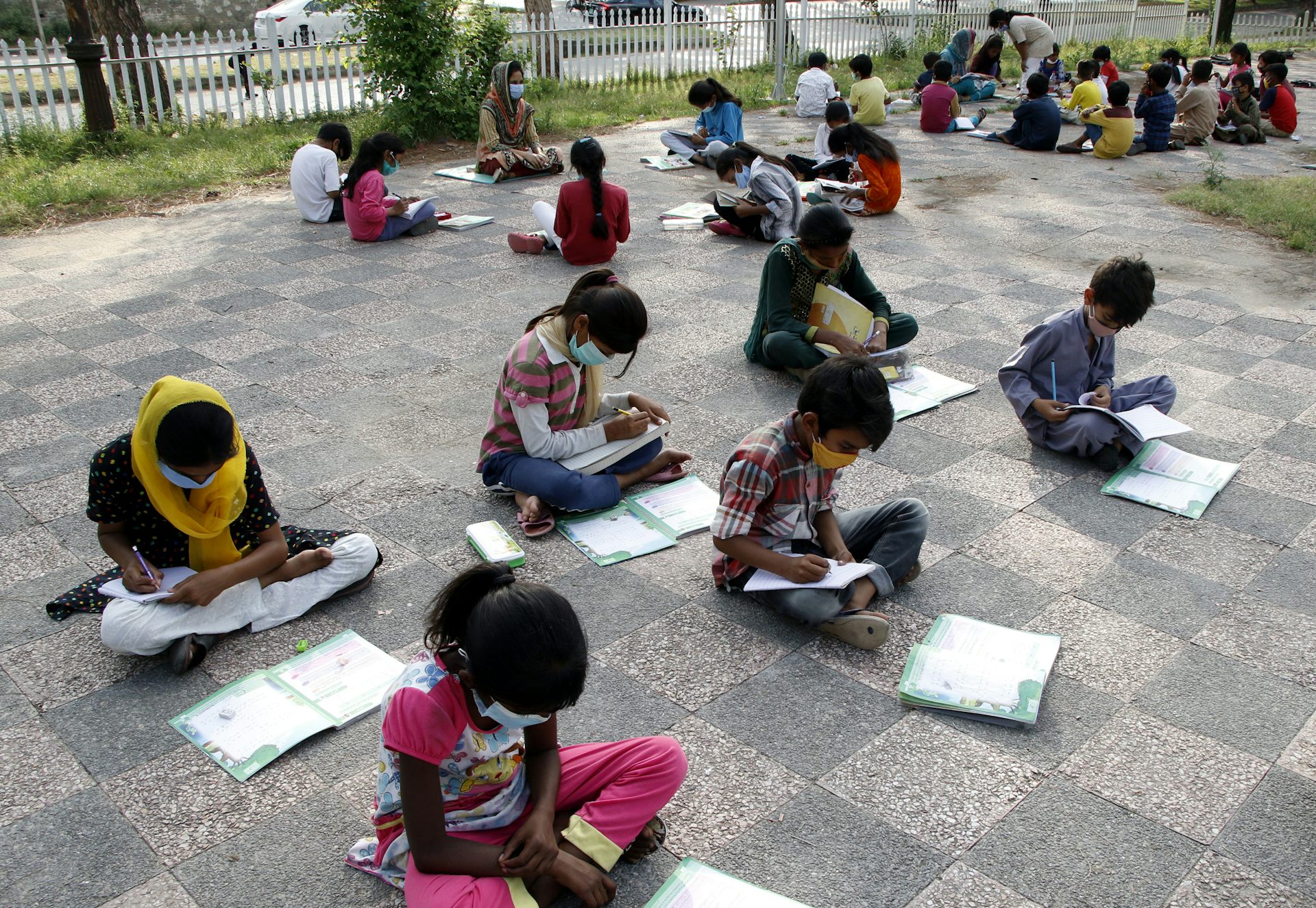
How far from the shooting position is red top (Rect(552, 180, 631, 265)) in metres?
7.20

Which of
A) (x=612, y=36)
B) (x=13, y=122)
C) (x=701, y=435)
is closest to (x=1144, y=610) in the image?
(x=701, y=435)

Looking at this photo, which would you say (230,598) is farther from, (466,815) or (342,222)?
(342,222)

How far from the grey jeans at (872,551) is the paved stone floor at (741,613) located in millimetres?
105

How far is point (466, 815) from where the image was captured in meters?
2.32

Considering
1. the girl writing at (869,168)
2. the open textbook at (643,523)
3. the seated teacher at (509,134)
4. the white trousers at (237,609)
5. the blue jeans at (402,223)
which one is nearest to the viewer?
the white trousers at (237,609)

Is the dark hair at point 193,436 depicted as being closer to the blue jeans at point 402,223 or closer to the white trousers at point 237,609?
the white trousers at point 237,609

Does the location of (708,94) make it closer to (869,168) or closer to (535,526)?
(869,168)

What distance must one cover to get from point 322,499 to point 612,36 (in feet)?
38.6

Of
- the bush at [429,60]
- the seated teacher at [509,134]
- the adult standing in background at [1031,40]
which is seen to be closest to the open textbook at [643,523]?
the seated teacher at [509,134]

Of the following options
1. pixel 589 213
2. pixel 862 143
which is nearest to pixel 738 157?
pixel 862 143

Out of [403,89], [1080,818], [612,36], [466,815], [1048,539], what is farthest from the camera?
[612,36]

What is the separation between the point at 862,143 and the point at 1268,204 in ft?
11.5

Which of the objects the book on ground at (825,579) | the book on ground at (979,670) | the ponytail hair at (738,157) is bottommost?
the book on ground at (979,670)

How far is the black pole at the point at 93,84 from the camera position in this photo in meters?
10.1
